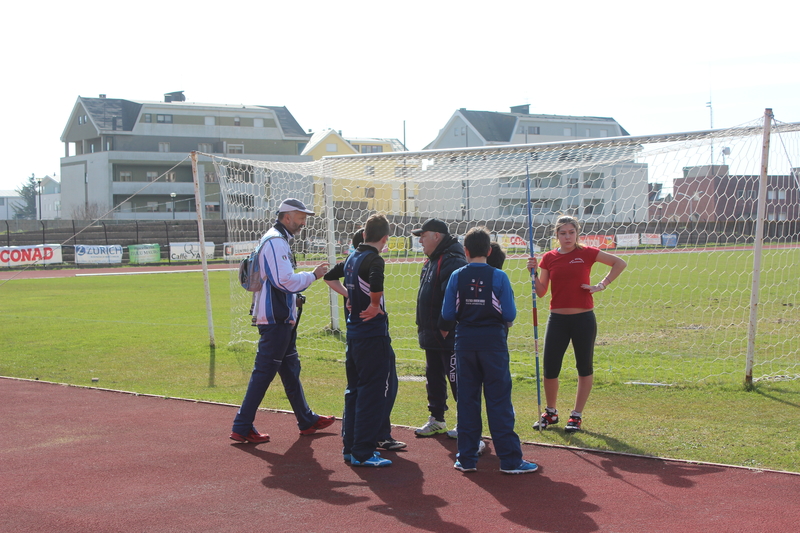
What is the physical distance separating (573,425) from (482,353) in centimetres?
161

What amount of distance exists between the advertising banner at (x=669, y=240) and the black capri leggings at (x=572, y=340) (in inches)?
353

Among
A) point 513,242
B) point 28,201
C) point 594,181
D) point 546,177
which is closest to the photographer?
point 546,177

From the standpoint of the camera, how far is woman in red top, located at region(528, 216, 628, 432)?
20.1 feet

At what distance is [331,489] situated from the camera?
4.78 meters

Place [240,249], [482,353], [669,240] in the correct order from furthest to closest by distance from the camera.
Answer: [669,240]
[240,249]
[482,353]

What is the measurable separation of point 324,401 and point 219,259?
117ft

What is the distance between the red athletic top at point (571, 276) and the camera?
6117mm

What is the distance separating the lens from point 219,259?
4172 cm

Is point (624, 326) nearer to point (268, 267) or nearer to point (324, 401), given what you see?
point (324, 401)

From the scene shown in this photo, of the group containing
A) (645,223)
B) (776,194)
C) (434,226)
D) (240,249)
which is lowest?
(240,249)

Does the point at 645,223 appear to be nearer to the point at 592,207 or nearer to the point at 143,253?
the point at 592,207

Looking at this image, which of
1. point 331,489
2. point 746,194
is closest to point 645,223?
point 746,194

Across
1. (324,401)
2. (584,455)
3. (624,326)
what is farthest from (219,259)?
(584,455)

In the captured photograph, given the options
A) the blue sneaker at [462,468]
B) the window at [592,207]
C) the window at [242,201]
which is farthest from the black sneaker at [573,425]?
the window at [592,207]
